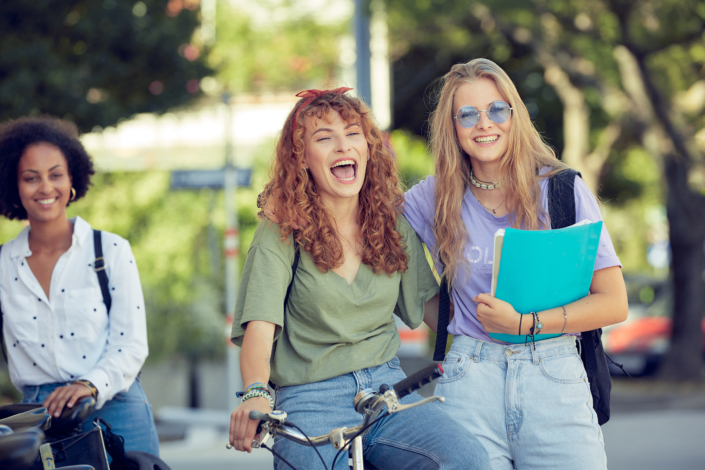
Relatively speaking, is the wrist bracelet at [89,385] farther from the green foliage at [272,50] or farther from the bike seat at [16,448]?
the green foliage at [272,50]

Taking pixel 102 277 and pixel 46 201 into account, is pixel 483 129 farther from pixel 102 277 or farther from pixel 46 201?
pixel 46 201

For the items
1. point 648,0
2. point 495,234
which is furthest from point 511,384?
point 648,0

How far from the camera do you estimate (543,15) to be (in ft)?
40.0

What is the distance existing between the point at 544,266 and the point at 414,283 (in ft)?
1.53

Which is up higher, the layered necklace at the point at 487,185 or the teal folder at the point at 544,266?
the layered necklace at the point at 487,185

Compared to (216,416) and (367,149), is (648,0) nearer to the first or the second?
(216,416)

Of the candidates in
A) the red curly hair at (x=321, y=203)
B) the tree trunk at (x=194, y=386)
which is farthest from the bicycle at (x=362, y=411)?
the tree trunk at (x=194, y=386)

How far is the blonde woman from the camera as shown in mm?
2586

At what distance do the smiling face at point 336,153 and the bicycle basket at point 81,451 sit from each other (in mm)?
1123

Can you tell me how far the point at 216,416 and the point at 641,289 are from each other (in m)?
8.70

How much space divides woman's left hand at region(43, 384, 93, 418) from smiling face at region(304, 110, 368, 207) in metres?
1.09

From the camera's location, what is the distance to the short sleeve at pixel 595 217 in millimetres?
2635

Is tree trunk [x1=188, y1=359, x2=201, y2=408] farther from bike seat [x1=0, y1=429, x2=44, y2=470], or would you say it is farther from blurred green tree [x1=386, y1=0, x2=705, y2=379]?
bike seat [x1=0, y1=429, x2=44, y2=470]

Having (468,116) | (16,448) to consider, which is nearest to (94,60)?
(468,116)
